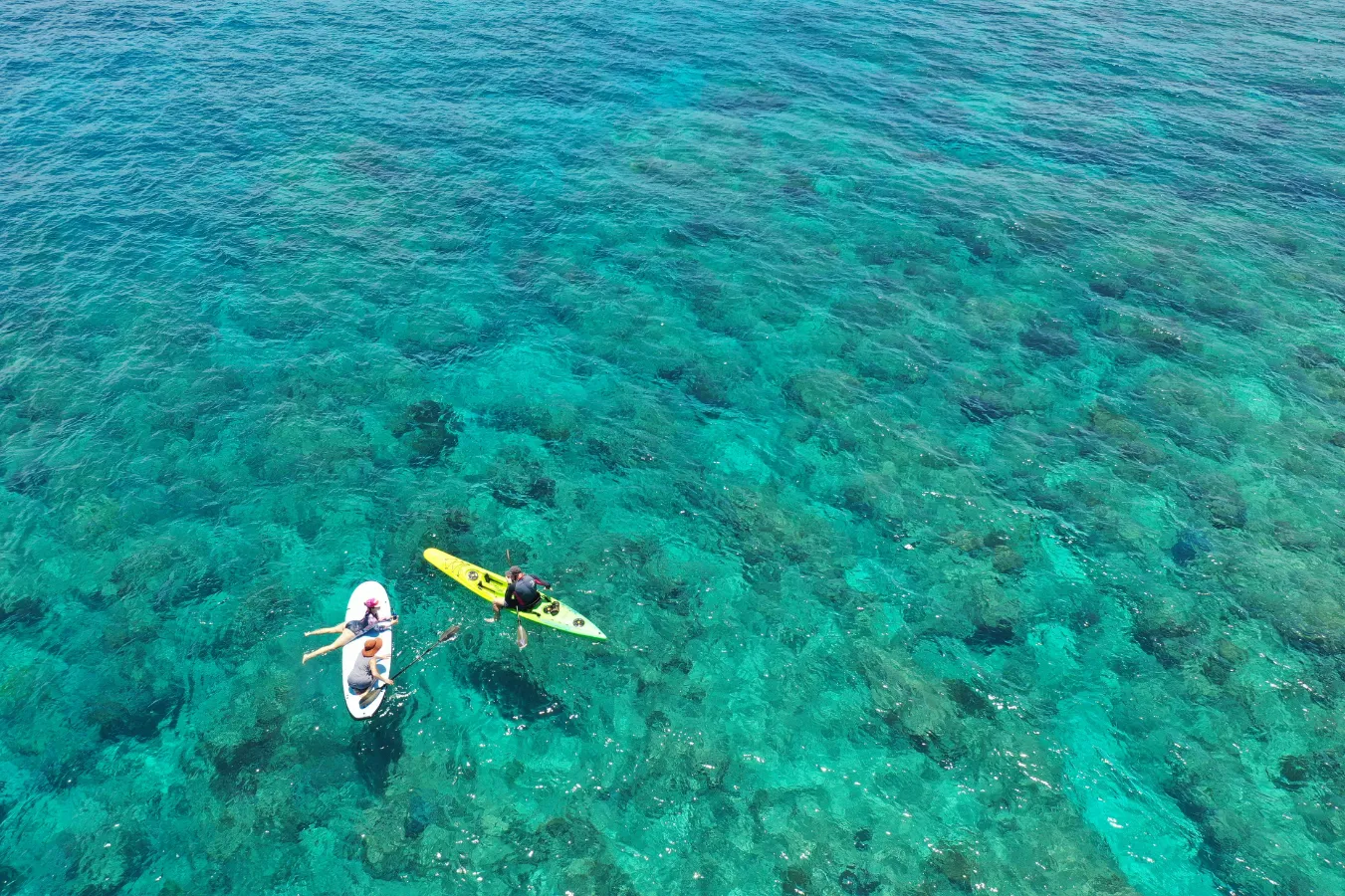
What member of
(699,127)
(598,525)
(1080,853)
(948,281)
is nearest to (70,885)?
(598,525)

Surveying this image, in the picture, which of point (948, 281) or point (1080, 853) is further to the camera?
point (948, 281)

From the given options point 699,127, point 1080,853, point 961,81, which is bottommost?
point 1080,853

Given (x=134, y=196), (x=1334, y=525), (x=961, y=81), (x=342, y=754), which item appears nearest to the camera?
(x=342, y=754)

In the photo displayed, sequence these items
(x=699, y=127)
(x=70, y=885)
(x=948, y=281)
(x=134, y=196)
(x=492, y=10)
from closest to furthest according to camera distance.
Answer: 1. (x=70, y=885)
2. (x=948, y=281)
3. (x=134, y=196)
4. (x=699, y=127)
5. (x=492, y=10)

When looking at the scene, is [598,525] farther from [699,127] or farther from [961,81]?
[961,81]

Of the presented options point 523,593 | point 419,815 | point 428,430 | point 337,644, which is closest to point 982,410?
point 523,593

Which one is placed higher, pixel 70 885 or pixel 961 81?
pixel 961 81

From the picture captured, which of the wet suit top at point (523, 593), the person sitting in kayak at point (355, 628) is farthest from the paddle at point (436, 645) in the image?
the wet suit top at point (523, 593)
